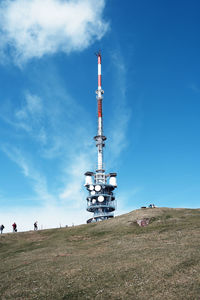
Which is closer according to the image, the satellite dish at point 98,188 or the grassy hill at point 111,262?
the grassy hill at point 111,262

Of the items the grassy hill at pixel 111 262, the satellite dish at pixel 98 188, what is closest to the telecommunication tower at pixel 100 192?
the satellite dish at pixel 98 188

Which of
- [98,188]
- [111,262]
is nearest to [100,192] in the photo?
[98,188]

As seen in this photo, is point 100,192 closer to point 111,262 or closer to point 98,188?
point 98,188

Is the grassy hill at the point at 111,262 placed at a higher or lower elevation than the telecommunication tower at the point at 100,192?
lower

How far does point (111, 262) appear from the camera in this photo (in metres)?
31.6

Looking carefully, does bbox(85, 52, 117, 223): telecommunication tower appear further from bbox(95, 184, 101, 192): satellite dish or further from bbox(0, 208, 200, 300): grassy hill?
bbox(0, 208, 200, 300): grassy hill

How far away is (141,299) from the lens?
21.7 m

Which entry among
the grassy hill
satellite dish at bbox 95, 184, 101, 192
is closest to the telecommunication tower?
satellite dish at bbox 95, 184, 101, 192

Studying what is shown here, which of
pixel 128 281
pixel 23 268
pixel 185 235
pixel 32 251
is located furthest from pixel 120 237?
pixel 128 281

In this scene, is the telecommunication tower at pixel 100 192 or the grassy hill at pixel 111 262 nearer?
the grassy hill at pixel 111 262

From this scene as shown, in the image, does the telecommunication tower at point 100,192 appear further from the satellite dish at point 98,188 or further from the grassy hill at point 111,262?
the grassy hill at point 111,262

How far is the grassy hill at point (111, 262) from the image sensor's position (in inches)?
934

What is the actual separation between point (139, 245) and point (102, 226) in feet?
64.0

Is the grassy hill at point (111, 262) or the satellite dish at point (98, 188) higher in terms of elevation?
the satellite dish at point (98, 188)
